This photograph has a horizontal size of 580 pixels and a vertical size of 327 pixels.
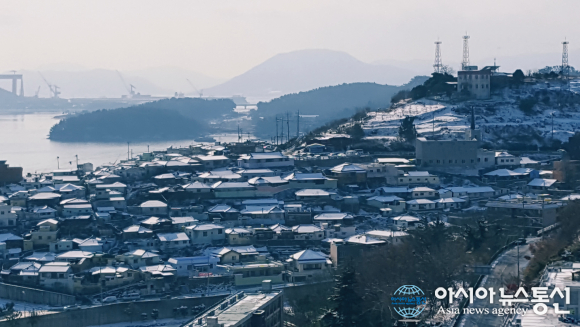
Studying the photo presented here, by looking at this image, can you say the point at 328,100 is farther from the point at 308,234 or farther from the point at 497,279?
the point at 497,279

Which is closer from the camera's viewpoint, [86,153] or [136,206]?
[136,206]

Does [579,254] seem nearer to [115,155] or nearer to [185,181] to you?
[185,181]

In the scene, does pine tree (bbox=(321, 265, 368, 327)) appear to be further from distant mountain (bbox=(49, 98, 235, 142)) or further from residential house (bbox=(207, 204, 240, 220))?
distant mountain (bbox=(49, 98, 235, 142))

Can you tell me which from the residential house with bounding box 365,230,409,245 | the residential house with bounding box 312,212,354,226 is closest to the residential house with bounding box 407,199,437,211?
the residential house with bounding box 312,212,354,226

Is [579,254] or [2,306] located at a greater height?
[579,254]

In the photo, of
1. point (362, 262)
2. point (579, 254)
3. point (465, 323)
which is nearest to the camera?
point (465, 323)

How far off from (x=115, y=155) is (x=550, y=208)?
741 inches

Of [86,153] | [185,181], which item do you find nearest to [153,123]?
[86,153]

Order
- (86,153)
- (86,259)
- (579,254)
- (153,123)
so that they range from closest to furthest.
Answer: (579,254), (86,259), (86,153), (153,123)

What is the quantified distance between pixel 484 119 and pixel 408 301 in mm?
12492

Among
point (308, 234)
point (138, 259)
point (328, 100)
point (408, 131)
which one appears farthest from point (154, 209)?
point (328, 100)

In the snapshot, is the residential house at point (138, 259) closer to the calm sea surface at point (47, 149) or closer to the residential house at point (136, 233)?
the residential house at point (136, 233)

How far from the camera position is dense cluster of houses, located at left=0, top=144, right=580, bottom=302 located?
40.9 feet

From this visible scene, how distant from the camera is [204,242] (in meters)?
13.9
